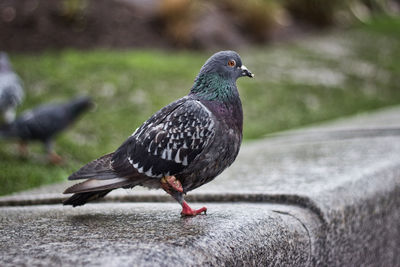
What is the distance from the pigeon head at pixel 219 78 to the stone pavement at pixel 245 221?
0.56 m

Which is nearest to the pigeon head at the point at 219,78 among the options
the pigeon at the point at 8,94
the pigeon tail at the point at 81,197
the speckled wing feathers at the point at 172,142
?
the speckled wing feathers at the point at 172,142

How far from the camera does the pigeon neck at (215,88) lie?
2.39m

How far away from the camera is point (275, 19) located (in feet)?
42.3

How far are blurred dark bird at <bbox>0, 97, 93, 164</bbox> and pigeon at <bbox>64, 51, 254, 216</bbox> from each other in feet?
11.2

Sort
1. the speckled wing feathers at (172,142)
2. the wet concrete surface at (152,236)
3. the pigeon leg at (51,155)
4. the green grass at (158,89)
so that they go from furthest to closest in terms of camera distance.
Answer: the green grass at (158,89) → the pigeon leg at (51,155) → the speckled wing feathers at (172,142) → the wet concrete surface at (152,236)

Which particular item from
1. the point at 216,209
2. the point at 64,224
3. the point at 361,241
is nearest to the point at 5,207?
the point at 64,224

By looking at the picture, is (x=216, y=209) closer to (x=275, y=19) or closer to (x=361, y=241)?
(x=361, y=241)

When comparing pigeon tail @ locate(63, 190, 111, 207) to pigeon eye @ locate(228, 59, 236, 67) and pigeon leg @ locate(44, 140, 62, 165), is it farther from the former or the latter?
pigeon leg @ locate(44, 140, 62, 165)

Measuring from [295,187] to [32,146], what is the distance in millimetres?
4418

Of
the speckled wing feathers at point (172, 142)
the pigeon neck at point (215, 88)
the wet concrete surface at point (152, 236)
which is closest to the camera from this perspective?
the wet concrete surface at point (152, 236)

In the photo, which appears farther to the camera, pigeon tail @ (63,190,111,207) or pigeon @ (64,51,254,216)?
pigeon tail @ (63,190,111,207)

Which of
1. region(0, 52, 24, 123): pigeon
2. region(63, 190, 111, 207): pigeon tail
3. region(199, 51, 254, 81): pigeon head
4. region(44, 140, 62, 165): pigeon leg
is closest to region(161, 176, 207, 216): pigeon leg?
region(63, 190, 111, 207): pigeon tail

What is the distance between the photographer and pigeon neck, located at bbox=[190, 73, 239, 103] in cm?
239

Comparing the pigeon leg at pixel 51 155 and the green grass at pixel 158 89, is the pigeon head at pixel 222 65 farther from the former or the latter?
the pigeon leg at pixel 51 155
